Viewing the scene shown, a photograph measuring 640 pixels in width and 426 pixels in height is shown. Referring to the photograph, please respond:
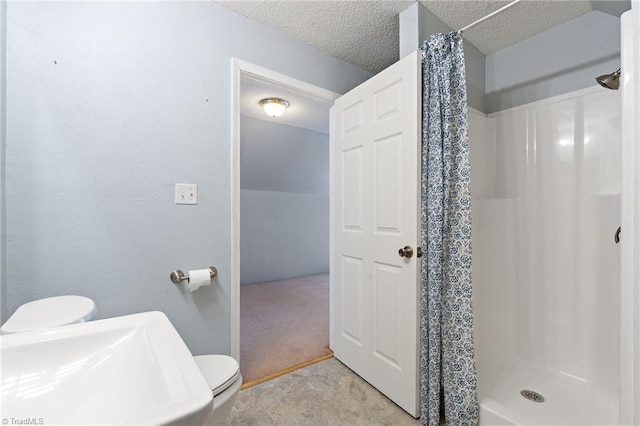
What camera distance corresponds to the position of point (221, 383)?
1.06 metres

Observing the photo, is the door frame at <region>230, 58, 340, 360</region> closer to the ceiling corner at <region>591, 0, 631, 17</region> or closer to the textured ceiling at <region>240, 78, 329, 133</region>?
the textured ceiling at <region>240, 78, 329, 133</region>

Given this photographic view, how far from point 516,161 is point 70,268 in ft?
8.69

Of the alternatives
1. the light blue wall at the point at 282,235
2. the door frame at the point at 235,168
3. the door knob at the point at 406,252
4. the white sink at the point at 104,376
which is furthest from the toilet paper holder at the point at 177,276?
the light blue wall at the point at 282,235

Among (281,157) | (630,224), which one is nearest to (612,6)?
(630,224)

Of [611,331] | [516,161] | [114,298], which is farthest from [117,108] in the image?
[611,331]

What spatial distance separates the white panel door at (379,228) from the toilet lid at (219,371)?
2.80 feet

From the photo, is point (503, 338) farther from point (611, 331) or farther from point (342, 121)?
point (342, 121)

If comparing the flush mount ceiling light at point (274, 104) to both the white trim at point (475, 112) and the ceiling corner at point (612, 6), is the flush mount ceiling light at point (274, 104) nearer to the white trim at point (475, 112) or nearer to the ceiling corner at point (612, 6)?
the white trim at point (475, 112)

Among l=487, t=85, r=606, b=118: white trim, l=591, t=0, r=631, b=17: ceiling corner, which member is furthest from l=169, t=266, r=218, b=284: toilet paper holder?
l=591, t=0, r=631, b=17: ceiling corner

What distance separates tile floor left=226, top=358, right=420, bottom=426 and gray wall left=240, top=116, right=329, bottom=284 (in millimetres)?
2638

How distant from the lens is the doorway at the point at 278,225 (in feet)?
5.91

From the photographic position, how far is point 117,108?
1.32 metres

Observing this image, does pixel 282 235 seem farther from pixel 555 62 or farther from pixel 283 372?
pixel 555 62

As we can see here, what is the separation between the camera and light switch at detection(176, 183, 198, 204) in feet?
4.84
